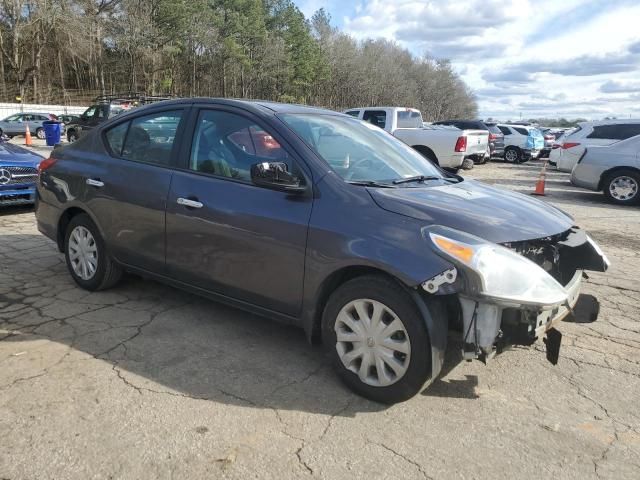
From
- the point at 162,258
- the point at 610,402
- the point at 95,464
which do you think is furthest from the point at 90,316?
the point at 610,402

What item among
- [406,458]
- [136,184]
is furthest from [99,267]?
[406,458]

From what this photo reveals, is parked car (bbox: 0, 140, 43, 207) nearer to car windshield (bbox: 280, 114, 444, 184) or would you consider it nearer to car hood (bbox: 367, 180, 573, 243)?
car windshield (bbox: 280, 114, 444, 184)

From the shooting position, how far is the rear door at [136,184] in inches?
159

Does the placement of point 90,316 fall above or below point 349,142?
below

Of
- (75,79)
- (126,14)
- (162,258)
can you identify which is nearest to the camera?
(162,258)

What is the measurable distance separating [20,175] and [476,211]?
23.7ft

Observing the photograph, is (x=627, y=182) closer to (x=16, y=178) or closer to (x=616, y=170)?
(x=616, y=170)

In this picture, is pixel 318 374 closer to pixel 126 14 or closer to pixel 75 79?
pixel 126 14

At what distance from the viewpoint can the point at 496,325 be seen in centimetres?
281

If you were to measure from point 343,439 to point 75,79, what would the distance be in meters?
60.4

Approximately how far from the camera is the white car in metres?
14.3

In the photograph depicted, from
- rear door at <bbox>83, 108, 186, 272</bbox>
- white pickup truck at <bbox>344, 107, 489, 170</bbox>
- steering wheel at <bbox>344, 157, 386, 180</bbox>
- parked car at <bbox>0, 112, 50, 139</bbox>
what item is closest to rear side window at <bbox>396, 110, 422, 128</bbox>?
white pickup truck at <bbox>344, 107, 489, 170</bbox>

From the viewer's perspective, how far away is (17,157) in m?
8.12

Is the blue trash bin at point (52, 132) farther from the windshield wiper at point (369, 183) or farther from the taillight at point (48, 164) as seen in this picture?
the windshield wiper at point (369, 183)
